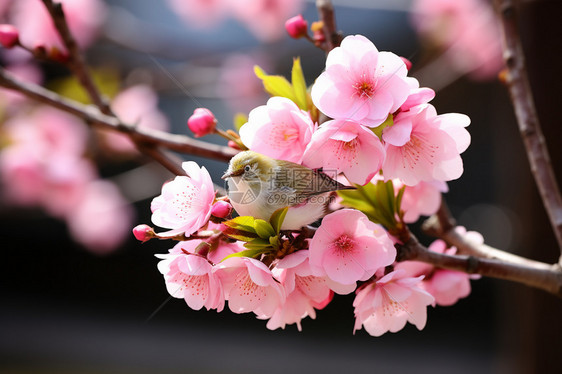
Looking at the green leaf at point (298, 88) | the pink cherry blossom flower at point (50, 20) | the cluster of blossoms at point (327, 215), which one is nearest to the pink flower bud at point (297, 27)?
the green leaf at point (298, 88)

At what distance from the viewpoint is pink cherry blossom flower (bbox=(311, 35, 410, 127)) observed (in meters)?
0.44

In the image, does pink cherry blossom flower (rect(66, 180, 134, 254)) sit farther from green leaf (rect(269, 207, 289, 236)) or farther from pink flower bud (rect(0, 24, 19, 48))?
green leaf (rect(269, 207, 289, 236))

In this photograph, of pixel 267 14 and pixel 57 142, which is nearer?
pixel 57 142

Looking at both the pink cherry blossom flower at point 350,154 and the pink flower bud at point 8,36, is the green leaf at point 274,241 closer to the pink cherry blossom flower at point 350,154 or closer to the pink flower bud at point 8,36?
the pink cherry blossom flower at point 350,154

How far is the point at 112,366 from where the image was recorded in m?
2.98

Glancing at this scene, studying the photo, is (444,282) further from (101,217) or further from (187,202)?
(101,217)

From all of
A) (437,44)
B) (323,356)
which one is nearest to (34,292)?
(323,356)

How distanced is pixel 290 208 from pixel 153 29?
1.54 metres

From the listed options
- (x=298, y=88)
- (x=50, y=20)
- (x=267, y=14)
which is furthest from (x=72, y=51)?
(x=267, y=14)

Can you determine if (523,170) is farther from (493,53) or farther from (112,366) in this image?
(112,366)

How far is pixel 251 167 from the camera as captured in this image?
456 millimetres

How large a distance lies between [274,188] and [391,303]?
18cm

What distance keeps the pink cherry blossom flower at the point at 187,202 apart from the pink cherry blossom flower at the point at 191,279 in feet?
0.07

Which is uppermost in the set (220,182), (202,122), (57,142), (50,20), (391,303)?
(50,20)
